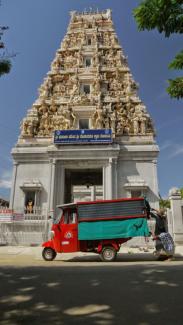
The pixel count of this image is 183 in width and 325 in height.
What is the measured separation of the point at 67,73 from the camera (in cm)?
2286

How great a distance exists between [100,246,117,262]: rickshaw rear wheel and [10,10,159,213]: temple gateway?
7.37 m

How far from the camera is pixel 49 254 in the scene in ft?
33.4

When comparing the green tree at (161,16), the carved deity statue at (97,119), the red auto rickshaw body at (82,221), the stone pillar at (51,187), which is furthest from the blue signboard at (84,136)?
the green tree at (161,16)

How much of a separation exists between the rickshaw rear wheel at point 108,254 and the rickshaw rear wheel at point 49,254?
2.23 metres

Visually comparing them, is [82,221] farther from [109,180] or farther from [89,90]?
[89,90]

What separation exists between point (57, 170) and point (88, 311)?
48.6ft

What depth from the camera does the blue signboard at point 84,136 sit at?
1794 centimetres

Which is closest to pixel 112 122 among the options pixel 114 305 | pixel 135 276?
pixel 135 276

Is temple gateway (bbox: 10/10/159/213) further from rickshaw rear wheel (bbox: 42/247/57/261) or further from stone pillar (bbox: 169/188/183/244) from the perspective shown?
rickshaw rear wheel (bbox: 42/247/57/261)

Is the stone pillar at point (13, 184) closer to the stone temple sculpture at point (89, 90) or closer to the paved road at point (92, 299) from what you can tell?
the stone temple sculpture at point (89, 90)

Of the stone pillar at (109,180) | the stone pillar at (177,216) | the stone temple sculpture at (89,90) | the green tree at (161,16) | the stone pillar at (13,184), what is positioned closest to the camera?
the green tree at (161,16)

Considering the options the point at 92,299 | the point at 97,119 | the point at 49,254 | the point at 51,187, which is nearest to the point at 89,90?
the point at 97,119

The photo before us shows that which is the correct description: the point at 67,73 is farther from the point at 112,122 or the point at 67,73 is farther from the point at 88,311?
the point at 88,311

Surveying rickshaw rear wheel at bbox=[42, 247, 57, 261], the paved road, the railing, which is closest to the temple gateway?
the railing
